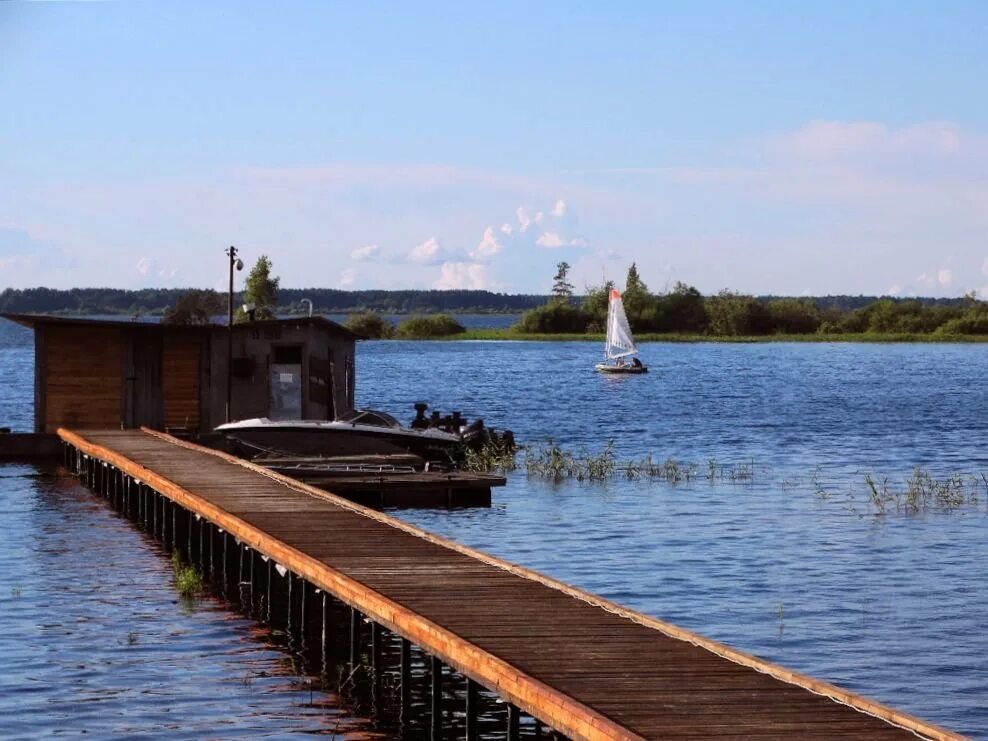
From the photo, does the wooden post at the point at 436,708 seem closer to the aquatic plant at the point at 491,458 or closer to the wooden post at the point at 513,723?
the wooden post at the point at 513,723

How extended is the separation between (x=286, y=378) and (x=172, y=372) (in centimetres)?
309

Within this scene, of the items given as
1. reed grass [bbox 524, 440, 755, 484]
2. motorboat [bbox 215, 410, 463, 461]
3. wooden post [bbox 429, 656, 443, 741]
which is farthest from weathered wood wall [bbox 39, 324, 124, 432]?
wooden post [bbox 429, 656, 443, 741]

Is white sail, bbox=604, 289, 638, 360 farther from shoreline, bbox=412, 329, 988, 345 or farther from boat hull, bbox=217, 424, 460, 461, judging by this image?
boat hull, bbox=217, 424, 460, 461

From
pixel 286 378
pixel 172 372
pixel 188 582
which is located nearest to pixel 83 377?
pixel 172 372

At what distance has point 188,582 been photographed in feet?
83.9

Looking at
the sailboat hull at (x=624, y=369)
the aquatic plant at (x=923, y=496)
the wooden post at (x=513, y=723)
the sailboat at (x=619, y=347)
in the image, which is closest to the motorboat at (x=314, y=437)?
the aquatic plant at (x=923, y=496)

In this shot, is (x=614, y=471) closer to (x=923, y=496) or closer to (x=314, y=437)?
(x=314, y=437)

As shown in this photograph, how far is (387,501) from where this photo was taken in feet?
112

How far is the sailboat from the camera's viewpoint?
12938cm

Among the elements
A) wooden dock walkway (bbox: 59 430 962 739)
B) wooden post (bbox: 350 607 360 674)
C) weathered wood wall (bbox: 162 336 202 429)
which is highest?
weathered wood wall (bbox: 162 336 202 429)

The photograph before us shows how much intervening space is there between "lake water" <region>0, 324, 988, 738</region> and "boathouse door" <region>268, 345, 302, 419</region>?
6.24 meters

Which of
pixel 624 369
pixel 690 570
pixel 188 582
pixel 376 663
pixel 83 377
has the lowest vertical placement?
pixel 690 570

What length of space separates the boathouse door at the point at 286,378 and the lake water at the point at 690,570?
6.24 metres

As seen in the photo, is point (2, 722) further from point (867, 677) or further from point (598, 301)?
point (598, 301)
